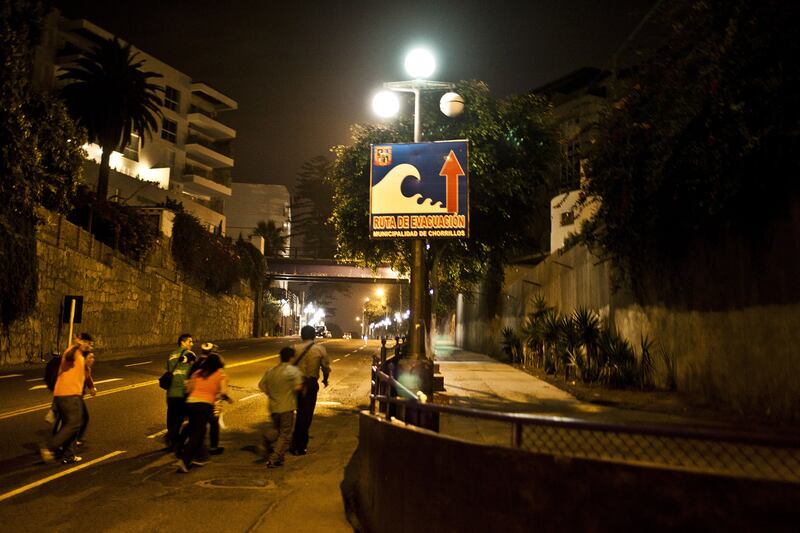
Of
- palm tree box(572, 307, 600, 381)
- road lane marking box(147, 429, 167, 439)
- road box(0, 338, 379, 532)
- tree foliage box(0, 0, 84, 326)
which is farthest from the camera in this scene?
tree foliage box(0, 0, 84, 326)

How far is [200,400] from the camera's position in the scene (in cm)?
816

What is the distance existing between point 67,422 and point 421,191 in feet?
20.7

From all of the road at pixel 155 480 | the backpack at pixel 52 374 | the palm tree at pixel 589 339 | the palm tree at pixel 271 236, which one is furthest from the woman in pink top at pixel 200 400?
the palm tree at pixel 271 236

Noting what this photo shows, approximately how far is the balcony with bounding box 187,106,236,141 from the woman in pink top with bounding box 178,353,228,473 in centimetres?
6502

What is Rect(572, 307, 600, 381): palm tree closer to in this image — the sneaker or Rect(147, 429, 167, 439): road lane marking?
Rect(147, 429, 167, 439): road lane marking

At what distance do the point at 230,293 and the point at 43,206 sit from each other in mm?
28579

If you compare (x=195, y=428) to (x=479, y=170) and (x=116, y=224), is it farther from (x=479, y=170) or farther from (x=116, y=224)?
(x=116, y=224)

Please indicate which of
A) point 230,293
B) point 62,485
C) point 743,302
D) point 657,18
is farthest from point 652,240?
point 230,293

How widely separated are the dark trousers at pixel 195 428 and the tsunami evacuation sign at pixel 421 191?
419 cm

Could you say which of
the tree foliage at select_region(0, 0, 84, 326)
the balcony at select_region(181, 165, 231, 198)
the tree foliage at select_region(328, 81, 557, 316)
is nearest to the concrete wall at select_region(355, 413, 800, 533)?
the tree foliage at select_region(328, 81, 557, 316)

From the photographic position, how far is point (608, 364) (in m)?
15.9

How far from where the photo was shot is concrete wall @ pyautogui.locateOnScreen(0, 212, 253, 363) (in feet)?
87.8

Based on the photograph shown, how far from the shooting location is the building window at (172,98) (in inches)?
2603

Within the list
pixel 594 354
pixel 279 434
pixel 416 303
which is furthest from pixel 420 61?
pixel 594 354
